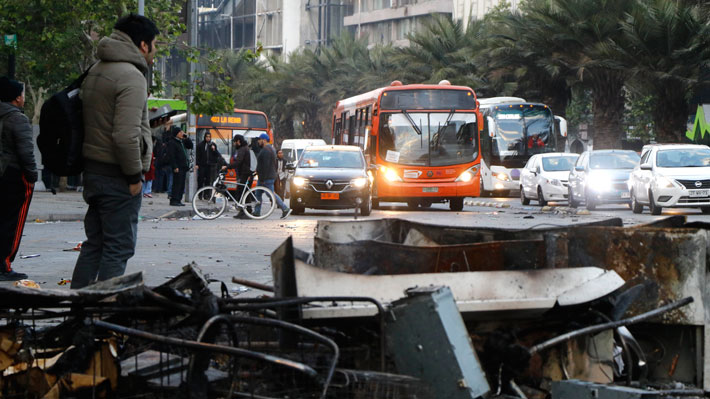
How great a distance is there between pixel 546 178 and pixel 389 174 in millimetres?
6169

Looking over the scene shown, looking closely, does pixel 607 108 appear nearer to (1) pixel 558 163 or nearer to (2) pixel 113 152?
(1) pixel 558 163

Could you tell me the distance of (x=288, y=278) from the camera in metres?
4.57

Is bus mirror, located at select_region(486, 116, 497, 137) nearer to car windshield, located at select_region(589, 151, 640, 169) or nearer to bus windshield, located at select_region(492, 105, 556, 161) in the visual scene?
bus windshield, located at select_region(492, 105, 556, 161)

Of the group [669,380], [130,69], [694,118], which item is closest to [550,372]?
[669,380]

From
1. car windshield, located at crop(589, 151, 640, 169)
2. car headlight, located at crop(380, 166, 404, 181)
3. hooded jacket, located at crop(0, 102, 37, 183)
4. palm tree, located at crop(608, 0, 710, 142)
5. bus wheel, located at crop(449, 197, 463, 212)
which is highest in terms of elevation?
palm tree, located at crop(608, 0, 710, 142)

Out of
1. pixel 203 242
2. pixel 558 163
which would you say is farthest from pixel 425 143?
pixel 203 242

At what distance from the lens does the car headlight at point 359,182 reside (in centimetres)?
2402

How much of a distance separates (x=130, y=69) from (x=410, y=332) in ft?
10.2

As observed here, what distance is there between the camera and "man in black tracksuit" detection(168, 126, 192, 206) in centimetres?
2644

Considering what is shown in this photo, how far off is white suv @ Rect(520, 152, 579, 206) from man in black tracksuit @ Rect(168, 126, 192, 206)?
34.5 feet

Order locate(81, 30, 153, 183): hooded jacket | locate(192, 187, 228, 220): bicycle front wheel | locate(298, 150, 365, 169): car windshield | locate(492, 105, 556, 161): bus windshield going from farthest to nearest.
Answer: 1. locate(492, 105, 556, 161): bus windshield
2. locate(298, 150, 365, 169): car windshield
3. locate(192, 187, 228, 220): bicycle front wheel
4. locate(81, 30, 153, 183): hooded jacket

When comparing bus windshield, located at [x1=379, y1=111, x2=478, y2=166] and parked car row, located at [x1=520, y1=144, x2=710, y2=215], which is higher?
bus windshield, located at [x1=379, y1=111, x2=478, y2=166]

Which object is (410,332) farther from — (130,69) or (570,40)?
(570,40)

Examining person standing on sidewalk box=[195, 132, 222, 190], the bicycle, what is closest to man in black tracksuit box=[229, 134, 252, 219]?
the bicycle
